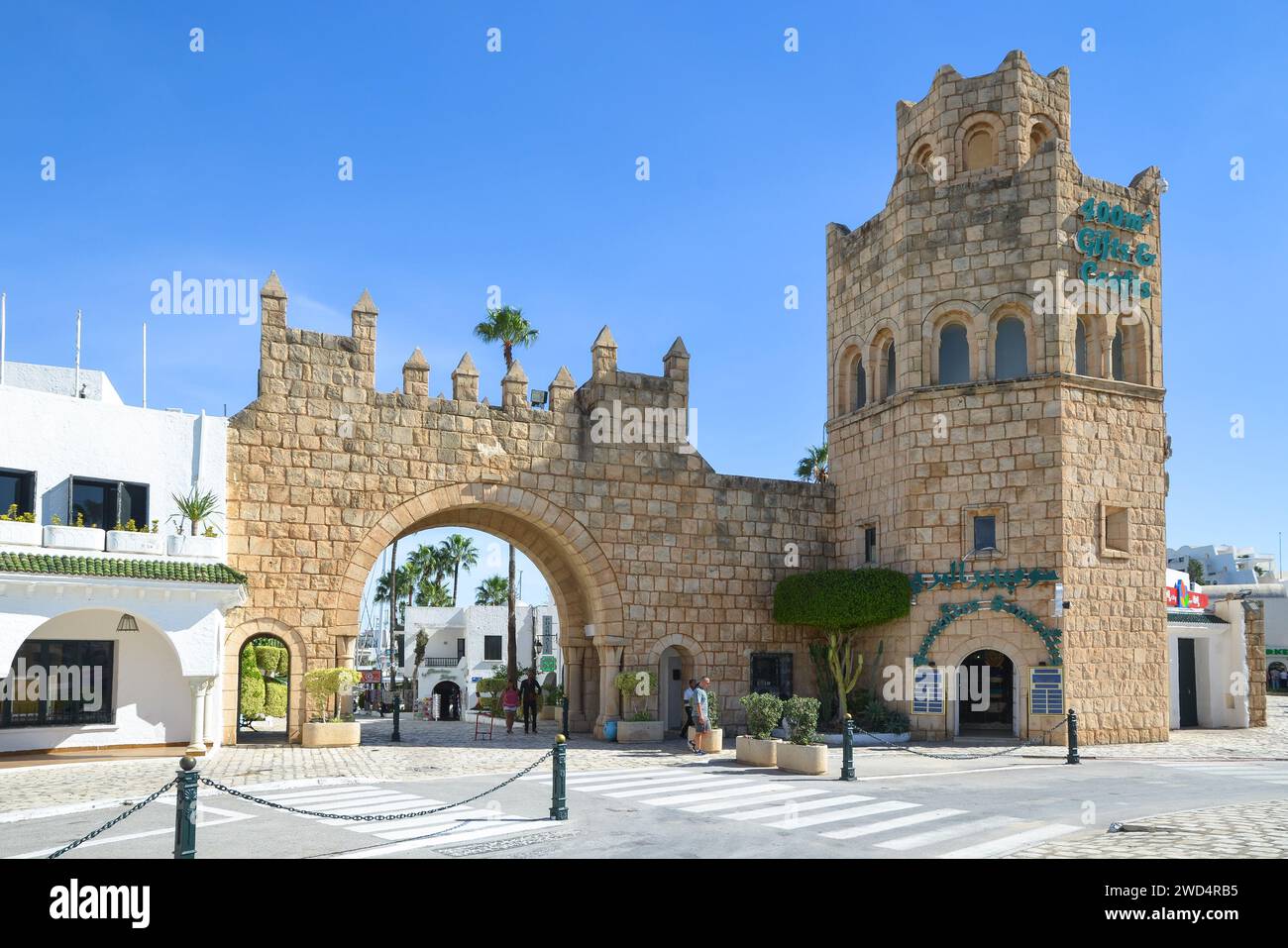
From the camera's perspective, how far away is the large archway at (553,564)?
2156 centimetres

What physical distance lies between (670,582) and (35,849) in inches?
615

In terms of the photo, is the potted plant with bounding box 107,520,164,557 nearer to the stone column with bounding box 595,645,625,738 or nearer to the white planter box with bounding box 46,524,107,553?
the white planter box with bounding box 46,524,107,553

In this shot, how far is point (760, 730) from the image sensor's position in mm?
18766

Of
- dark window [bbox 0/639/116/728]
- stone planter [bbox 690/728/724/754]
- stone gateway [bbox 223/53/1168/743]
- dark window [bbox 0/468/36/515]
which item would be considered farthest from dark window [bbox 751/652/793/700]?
dark window [bbox 0/468/36/515]

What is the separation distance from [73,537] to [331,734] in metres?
5.70

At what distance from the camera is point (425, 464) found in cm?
2230

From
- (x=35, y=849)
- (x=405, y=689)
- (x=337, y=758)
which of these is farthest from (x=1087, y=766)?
(x=405, y=689)

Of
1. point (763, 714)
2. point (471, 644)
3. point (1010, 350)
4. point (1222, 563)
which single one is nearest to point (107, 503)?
point (763, 714)

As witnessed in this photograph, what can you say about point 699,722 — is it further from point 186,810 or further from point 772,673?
point 186,810

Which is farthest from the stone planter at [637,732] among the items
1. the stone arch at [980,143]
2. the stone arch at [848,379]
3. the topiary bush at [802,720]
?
the stone arch at [980,143]

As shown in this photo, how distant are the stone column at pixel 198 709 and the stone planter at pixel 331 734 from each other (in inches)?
82.0

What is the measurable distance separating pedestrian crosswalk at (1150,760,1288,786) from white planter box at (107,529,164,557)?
57.3 feet

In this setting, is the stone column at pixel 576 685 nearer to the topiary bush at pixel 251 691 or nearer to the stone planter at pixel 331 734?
the stone planter at pixel 331 734

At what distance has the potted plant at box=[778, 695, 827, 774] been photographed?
17.0 meters
